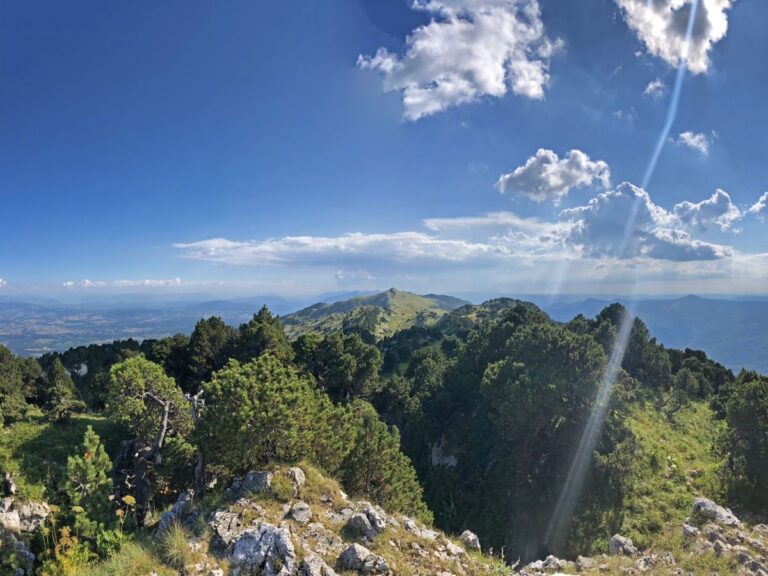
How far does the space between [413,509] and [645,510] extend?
18778 mm

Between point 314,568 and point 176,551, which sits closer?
point 314,568

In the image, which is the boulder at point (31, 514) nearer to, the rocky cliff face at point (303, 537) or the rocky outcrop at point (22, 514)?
the rocky outcrop at point (22, 514)

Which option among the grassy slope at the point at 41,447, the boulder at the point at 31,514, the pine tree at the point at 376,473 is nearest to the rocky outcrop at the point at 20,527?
the boulder at the point at 31,514

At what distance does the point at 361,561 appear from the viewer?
1525 centimetres

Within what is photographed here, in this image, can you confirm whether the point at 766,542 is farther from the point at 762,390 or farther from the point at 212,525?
the point at 212,525

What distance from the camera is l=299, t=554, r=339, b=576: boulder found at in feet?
48.0

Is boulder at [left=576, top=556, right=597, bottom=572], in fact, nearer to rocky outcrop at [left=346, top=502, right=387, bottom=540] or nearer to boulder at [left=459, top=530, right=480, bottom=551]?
boulder at [left=459, top=530, right=480, bottom=551]

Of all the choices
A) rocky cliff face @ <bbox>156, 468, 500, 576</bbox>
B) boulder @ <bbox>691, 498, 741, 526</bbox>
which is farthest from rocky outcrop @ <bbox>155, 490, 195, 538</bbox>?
boulder @ <bbox>691, 498, 741, 526</bbox>

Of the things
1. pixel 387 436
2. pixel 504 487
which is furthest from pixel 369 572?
pixel 504 487

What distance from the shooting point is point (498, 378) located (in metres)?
44.2

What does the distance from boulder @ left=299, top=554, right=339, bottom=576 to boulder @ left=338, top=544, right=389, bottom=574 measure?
644 millimetres

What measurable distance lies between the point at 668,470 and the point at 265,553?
3801 centimetres

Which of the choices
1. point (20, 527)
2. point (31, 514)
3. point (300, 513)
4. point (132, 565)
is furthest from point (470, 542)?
point (31, 514)

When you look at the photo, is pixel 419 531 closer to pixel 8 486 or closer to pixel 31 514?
pixel 31 514
